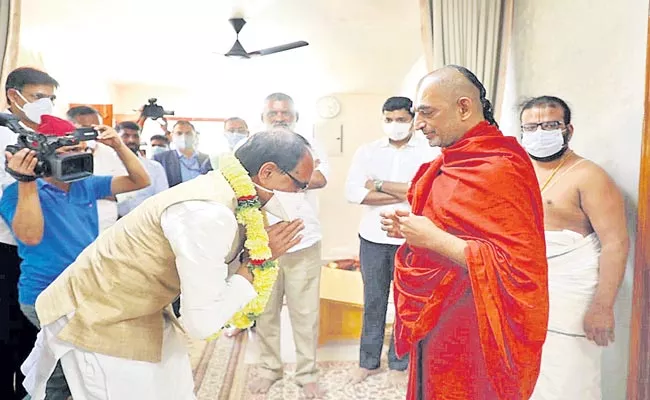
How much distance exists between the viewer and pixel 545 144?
136cm

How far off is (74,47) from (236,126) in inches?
25.6

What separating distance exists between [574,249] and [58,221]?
1554 mm

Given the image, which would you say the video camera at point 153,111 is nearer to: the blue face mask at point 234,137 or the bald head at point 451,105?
the blue face mask at point 234,137

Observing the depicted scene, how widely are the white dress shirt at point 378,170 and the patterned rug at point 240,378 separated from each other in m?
0.50

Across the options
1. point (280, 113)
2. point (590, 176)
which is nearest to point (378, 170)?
point (280, 113)

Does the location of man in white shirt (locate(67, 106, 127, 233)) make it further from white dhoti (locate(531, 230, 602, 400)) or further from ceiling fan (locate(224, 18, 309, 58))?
white dhoti (locate(531, 230, 602, 400))

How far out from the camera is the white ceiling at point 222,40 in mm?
1689

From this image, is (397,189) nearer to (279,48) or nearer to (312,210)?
(312,210)

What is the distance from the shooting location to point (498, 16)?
1593 mm

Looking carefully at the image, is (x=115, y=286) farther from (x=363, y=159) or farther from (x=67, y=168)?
(x=363, y=159)

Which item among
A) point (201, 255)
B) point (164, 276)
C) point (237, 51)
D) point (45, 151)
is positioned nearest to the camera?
point (201, 255)

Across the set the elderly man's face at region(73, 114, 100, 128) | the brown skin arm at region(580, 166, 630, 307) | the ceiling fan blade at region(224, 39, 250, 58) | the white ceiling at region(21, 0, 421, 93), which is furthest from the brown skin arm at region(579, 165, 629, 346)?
the elderly man's face at region(73, 114, 100, 128)

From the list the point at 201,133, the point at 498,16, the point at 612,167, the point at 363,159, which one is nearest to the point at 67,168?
the point at 201,133

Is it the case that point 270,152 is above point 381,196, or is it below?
above
